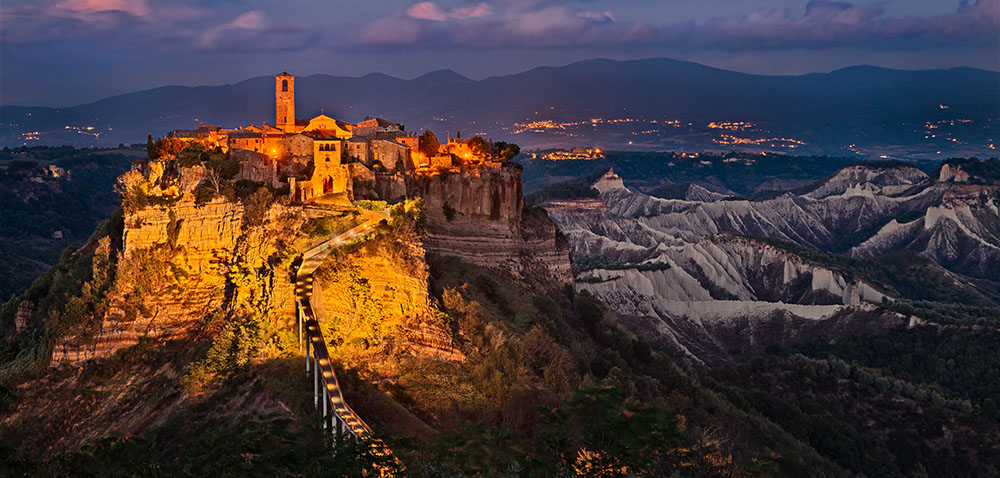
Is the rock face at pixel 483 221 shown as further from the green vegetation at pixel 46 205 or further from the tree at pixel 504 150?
the green vegetation at pixel 46 205

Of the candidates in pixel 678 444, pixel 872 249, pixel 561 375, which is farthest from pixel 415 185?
pixel 872 249

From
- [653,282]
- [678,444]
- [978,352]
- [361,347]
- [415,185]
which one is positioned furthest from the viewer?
[653,282]

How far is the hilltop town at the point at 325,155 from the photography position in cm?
3959

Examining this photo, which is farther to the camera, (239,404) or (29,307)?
(29,307)

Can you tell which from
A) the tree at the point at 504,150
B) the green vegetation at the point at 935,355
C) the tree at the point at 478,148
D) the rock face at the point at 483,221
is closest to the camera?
the rock face at the point at 483,221

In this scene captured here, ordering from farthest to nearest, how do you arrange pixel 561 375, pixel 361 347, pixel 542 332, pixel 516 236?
1. pixel 516 236
2. pixel 542 332
3. pixel 561 375
4. pixel 361 347

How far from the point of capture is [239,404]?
80.6ft

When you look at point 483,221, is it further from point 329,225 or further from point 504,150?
point 329,225

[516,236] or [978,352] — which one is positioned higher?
[516,236]

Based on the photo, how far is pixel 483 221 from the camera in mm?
47406

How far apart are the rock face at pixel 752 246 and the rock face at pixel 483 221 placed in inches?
734

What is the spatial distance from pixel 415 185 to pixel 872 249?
321 feet

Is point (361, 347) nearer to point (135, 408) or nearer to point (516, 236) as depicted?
point (135, 408)

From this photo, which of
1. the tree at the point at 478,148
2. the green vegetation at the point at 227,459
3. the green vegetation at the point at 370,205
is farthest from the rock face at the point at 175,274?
the tree at the point at 478,148
